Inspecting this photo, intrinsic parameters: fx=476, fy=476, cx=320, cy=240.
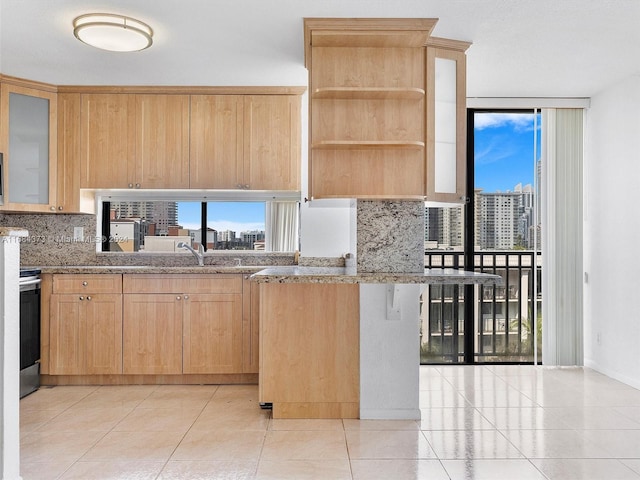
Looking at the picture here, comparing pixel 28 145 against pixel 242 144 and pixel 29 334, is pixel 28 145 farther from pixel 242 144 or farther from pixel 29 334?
pixel 242 144

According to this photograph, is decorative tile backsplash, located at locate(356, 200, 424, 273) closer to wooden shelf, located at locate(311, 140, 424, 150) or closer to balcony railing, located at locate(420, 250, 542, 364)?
wooden shelf, located at locate(311, 140, 424, 150)

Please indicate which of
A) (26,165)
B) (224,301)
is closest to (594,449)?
(224,301)

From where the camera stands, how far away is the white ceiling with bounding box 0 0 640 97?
8.88 feet

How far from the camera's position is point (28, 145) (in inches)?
154

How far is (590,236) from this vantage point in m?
4.34

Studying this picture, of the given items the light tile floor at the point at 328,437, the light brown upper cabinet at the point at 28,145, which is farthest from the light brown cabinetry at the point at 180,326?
the light brown upper cabinet at the point at 28,145

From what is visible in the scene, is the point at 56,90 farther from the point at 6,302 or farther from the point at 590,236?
the point at 590,236

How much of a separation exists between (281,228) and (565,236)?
2.62 metres

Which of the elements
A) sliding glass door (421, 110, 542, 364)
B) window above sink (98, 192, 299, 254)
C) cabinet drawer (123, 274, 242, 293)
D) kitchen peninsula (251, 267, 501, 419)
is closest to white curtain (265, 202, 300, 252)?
window above sink (98, 192, 299, 254)

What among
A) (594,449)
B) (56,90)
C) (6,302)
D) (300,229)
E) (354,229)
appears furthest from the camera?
(300,229)

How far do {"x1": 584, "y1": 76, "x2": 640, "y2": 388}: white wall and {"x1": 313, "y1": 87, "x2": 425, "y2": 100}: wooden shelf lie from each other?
2.04 meters

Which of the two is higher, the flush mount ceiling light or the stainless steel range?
the flush mount ceiling light

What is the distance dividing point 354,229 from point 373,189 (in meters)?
0.30

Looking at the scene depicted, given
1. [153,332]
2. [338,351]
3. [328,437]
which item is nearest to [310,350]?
[338,351]
